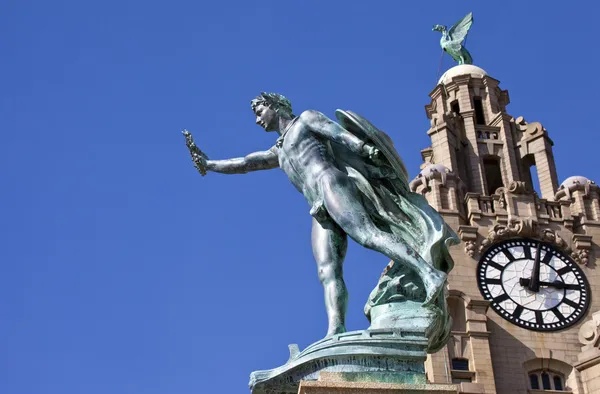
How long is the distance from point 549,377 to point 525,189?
853 cm

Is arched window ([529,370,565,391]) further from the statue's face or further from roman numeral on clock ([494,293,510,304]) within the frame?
the statue's face

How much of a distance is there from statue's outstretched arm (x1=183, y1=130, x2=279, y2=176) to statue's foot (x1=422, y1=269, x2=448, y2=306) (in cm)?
236

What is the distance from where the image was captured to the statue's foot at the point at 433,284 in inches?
443

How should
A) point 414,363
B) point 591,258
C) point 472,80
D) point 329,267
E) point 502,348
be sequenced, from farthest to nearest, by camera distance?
point 472,80 → point 591,258 → point 502,348 → point 329,267 → point 414,363

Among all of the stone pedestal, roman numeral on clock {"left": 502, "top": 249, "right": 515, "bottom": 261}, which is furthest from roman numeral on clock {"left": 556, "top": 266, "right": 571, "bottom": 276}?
the stone pedestal

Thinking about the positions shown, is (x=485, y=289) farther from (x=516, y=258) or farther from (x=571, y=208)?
(x=571, y=208)

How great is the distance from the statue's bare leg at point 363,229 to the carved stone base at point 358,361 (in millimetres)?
488

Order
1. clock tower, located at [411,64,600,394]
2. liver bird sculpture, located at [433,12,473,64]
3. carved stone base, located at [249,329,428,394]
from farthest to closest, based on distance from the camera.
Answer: liver bird sculpture, located at [433,12,473,64] < clock tower, located at [411,64,600,394] < carved stone base, located at [249,329,428,394]

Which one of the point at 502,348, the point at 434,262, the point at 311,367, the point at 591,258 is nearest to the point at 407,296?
the point at 434,262

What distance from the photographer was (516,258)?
184 feet

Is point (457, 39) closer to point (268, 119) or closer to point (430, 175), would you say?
point (430, 175)

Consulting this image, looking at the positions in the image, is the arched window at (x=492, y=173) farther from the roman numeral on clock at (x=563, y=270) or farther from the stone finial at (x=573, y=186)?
the roman numeral on clock at (x=563, y=270)

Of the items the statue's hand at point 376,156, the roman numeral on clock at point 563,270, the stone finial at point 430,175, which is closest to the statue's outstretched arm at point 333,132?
the statue's hand at point 376,156

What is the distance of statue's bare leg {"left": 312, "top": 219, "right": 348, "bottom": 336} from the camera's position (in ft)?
39.0
